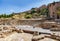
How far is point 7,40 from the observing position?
12008 mm

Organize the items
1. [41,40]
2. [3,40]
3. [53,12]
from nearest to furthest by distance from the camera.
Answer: [41,40] < [3,40] < [53,12]

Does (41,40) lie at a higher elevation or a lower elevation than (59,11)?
lower

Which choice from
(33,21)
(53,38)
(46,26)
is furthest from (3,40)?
(33,21)

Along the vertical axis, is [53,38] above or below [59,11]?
below

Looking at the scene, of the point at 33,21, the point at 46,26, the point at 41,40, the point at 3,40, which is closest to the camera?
the point at 41,40

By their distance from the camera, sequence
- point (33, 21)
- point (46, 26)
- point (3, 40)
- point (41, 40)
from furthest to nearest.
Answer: point (33, 21) → point (46, 26) → point (3, 40) → point (41, 40)

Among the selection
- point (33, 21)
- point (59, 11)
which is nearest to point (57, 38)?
point (33, 21)

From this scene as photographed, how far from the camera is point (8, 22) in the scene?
117 feet

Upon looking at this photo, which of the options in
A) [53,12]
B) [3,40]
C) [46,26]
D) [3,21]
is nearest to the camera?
[3,40]

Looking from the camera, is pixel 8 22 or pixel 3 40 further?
pixel 8 22

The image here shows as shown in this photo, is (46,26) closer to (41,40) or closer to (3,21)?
(41,40)

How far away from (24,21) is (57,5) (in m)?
9.55

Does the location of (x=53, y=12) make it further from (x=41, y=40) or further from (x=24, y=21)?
(x=41, y=40)

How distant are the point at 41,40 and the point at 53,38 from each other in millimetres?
987
